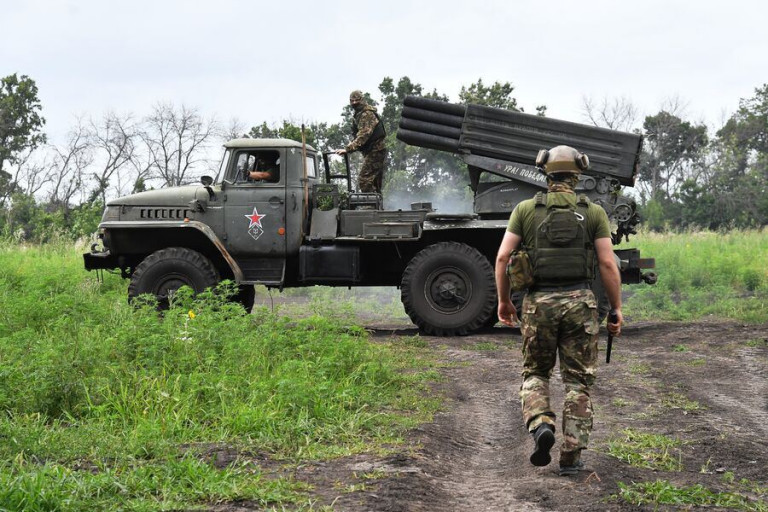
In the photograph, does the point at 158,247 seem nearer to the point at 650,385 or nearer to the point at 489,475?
the point at 650,385

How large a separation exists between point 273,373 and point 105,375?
118 cm

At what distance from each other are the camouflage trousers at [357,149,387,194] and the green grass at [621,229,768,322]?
4886 millimetres

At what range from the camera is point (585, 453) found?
5.64 meters

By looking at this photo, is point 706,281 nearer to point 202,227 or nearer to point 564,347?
point 202,227

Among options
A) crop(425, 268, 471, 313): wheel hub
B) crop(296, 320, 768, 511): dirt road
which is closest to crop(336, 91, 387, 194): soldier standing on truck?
crop(425, 268, 471, 313): wheel hub

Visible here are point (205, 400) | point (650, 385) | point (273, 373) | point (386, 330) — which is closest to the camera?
point (205, 400)

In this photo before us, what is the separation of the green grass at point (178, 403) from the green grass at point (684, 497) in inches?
58.6

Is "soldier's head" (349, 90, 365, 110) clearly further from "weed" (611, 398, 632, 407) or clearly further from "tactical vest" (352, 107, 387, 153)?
"weed" (611, 398, 632, 407)

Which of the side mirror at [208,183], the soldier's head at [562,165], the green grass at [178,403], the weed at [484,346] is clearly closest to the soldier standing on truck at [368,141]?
the side mirror at [208,183]

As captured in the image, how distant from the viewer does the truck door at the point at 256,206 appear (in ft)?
40.4

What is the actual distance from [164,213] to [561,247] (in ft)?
26.0

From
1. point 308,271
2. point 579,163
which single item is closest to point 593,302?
point 579,163

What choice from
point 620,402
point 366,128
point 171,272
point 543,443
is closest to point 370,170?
point 366,128

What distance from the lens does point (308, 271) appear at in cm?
1244
